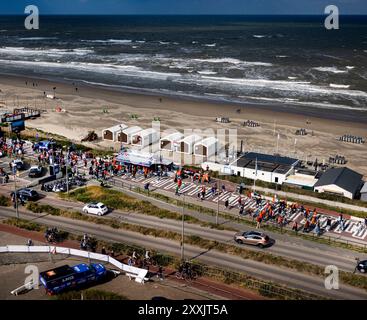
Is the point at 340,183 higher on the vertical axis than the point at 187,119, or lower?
lower

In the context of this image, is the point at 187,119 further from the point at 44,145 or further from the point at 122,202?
the point at 122,202

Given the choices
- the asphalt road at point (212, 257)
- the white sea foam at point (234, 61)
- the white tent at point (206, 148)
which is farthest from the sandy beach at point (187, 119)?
the white sea foam at point (234, 61)

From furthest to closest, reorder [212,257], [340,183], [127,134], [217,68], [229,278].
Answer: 1. [217,68]
2. [127,134]
3. [340,183]
4. [212,257]
5. [229,278]

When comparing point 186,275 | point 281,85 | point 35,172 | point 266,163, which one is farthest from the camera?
point 281,85

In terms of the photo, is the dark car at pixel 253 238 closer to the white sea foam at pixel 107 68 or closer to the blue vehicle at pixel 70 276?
the blue vehicle at pixel 70 276

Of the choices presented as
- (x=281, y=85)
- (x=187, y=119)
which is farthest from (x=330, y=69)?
(x=187, y=119)

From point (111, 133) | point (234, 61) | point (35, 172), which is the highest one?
point (234, 61)

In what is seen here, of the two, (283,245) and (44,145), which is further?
(44,145)
